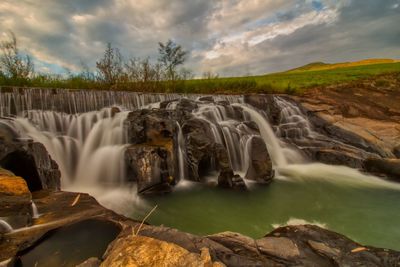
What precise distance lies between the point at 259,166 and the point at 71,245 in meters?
6.11

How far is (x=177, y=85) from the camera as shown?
18.6 metres

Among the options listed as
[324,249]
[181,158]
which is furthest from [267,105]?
[324,249]

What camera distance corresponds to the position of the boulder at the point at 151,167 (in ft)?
21.4

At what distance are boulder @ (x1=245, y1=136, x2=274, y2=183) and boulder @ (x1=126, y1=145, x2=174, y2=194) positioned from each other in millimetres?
2907

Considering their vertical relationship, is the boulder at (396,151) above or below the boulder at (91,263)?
below

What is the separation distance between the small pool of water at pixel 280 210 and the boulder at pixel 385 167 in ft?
4.08

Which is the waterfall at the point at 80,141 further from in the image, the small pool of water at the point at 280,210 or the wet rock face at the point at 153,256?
the wet rock face at the point at 153,256

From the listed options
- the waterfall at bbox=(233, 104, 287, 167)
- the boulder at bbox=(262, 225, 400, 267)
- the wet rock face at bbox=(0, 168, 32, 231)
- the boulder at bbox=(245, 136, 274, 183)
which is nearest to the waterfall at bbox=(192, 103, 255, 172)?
the boulder at bbox=(245, 136, 274, 183)

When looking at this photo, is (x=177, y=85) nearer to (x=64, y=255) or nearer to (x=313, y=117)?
(x=313, y=117)

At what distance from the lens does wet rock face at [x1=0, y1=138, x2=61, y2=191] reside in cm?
523

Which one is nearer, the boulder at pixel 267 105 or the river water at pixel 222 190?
the river water at pixel 222 190

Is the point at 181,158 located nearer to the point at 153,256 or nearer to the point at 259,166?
the point at 259,166

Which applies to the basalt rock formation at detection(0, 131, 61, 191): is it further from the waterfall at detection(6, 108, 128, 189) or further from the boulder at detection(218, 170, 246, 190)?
the boulder at detection(218, 170, 246, 190)

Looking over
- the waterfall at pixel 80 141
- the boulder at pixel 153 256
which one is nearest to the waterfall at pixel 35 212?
the boulder at pixel 153 256
